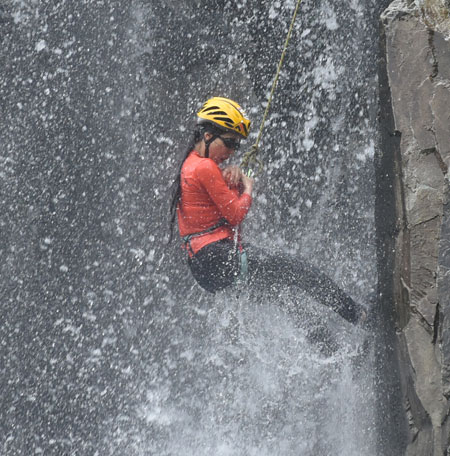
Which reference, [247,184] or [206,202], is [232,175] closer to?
[247,184]

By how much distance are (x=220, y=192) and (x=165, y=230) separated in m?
1.34

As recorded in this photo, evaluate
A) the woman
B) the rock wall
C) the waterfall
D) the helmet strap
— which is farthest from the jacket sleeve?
the waterfall

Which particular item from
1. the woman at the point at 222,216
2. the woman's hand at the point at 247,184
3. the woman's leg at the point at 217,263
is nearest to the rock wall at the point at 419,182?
the woman at the point at 222,216

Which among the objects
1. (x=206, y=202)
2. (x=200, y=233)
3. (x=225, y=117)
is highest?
(x=225, y=117)

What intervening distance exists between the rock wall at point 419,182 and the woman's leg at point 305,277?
32cm

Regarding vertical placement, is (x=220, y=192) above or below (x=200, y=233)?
above

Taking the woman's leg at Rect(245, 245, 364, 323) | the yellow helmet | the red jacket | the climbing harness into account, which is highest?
the yellow helmet

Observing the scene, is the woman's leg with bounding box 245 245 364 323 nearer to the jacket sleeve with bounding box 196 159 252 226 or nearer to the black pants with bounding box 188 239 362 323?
the black pants with bounding box 188 239 362 323

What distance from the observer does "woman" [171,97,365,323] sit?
362 cm

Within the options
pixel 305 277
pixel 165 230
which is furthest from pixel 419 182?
pixel 165 230

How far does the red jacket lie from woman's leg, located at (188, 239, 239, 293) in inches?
1.5

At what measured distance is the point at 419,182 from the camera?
3.66 m

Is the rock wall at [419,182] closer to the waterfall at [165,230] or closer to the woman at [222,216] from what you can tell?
the woman at [222,216]

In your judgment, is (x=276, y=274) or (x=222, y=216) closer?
(x=222, y=216)
